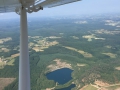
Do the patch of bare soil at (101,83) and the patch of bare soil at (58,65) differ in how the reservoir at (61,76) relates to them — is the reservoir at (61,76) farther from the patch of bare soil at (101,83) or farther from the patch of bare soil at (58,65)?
the patch of bare soil at (101,83)

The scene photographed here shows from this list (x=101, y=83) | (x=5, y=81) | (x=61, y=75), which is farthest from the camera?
(x=61, y=75)

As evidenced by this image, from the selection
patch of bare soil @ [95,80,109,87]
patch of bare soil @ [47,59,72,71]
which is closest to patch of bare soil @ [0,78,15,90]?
patch of bare soil @ [47,59,72,71]

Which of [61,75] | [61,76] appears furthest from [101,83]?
[61,75]

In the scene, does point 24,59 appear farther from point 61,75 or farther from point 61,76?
point 61,75

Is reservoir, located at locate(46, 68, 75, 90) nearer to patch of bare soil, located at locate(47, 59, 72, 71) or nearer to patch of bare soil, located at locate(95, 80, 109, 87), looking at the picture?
patch of bare soil, located at locate(47, 59, 72, 71)

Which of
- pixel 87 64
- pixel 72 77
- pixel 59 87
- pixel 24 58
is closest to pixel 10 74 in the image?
pixel 59 87

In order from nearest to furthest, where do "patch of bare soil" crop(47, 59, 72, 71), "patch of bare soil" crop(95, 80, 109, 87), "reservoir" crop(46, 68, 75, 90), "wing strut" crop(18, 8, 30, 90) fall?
"wing strut" crop(18, 8, 30, 90)
"patch of bare soil" crop(95, 80, 109, 87)
"reservoir" crop(46, 68, 75, 90)
"patch of bare soil" crop(47, 59, 72, 71)

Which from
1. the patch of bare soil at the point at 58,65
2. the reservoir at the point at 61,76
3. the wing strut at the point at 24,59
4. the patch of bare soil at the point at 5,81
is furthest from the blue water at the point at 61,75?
the wing strut at the point at 24,59

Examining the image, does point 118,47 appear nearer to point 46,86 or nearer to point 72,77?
point 72,77
